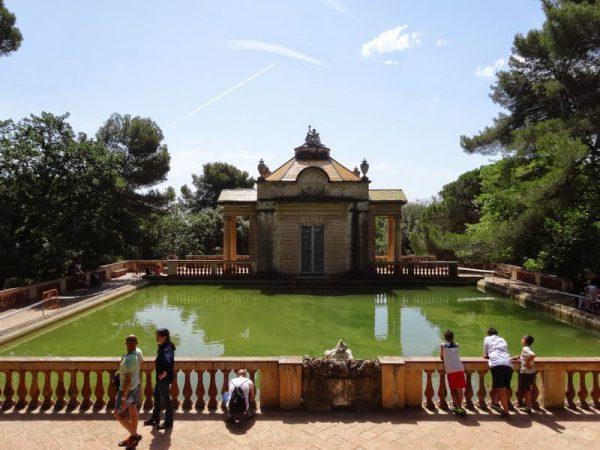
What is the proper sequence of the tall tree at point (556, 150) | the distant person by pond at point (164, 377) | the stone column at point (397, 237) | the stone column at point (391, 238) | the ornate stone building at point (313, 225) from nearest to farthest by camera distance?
the distant person by pond at point (164, 377) < the tall tree at point (556, 150) < the ornate stone building at point (313, 225) < the stone column at point (397, 237) < the stone column at point (391, 238)

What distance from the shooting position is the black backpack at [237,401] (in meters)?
5.56

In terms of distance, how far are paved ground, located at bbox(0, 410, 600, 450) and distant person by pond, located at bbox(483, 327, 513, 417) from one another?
24 centimetres

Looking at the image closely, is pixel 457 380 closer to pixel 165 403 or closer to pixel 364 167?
pixel 165 403

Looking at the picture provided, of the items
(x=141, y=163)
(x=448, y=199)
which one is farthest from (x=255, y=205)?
(x=448, y=199)

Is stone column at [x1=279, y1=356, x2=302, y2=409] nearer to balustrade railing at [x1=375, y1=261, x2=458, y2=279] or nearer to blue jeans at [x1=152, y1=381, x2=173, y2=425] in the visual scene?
blue jeans at [x1=152, y1=381, x2=173, y2=425]

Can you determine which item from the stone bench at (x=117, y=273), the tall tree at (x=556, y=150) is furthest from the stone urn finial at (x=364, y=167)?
the stone bench at (x=117, y=273)

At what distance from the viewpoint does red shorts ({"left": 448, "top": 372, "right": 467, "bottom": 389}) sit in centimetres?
589

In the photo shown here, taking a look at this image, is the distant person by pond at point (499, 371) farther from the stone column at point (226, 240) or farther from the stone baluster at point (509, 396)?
the stone column at point (226, 240)

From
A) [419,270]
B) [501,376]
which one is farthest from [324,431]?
[419,270]

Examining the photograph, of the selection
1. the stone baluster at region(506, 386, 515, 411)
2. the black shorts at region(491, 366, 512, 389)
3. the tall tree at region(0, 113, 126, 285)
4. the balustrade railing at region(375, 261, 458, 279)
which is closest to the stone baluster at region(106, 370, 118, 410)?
the black shorts at region(491, 366, 512, 389)

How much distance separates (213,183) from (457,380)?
47764mm

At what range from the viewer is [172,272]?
72.7 feet

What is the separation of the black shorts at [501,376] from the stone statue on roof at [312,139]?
2157cm

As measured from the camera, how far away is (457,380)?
5.91 metres
